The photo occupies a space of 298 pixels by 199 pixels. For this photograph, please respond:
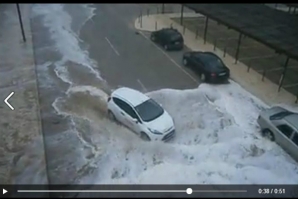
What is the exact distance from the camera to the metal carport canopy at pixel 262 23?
54.7 feet

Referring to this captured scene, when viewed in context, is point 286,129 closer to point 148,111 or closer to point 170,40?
point 148,111

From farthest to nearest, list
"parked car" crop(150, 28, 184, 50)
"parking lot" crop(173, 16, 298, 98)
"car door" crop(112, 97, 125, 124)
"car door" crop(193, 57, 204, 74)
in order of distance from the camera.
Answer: "parked car" crop(150, 28, 184, 50) < "parking lot" crop(173, 16, 298, 98) < "car door" crop(193, 57, 204, 74) < "car door" crop(112, 97, 125, 124)

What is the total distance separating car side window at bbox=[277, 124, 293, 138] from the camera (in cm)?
1206

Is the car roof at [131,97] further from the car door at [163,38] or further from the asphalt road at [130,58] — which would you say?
the car door at [163,38]

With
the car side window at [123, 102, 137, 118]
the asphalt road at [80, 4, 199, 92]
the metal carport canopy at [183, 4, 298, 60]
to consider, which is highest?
the metal carport canopy at [183, 4, 298, 60]

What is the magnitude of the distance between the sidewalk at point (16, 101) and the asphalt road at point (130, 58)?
163 inches

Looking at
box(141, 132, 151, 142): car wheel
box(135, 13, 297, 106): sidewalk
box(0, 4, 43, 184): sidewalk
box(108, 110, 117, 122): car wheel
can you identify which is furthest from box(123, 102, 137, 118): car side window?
box(135, 13, 297, 106): sidewalk

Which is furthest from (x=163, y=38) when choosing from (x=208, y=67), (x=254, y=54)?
(x=254, y=54)

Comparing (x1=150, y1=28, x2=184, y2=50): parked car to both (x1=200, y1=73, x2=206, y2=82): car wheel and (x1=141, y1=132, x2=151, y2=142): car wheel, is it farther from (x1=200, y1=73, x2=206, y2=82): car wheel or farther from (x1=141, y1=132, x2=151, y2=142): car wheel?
(x1=141, y1=132, x2=151, y2=142): car wheel

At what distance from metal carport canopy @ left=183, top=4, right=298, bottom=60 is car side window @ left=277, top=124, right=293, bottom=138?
4.54m

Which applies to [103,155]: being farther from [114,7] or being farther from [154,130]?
[114,7]

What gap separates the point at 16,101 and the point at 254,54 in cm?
1497

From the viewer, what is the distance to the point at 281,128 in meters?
12.4

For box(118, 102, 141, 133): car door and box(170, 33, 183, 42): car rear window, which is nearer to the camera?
box(118, 102, 141, 133): car door
